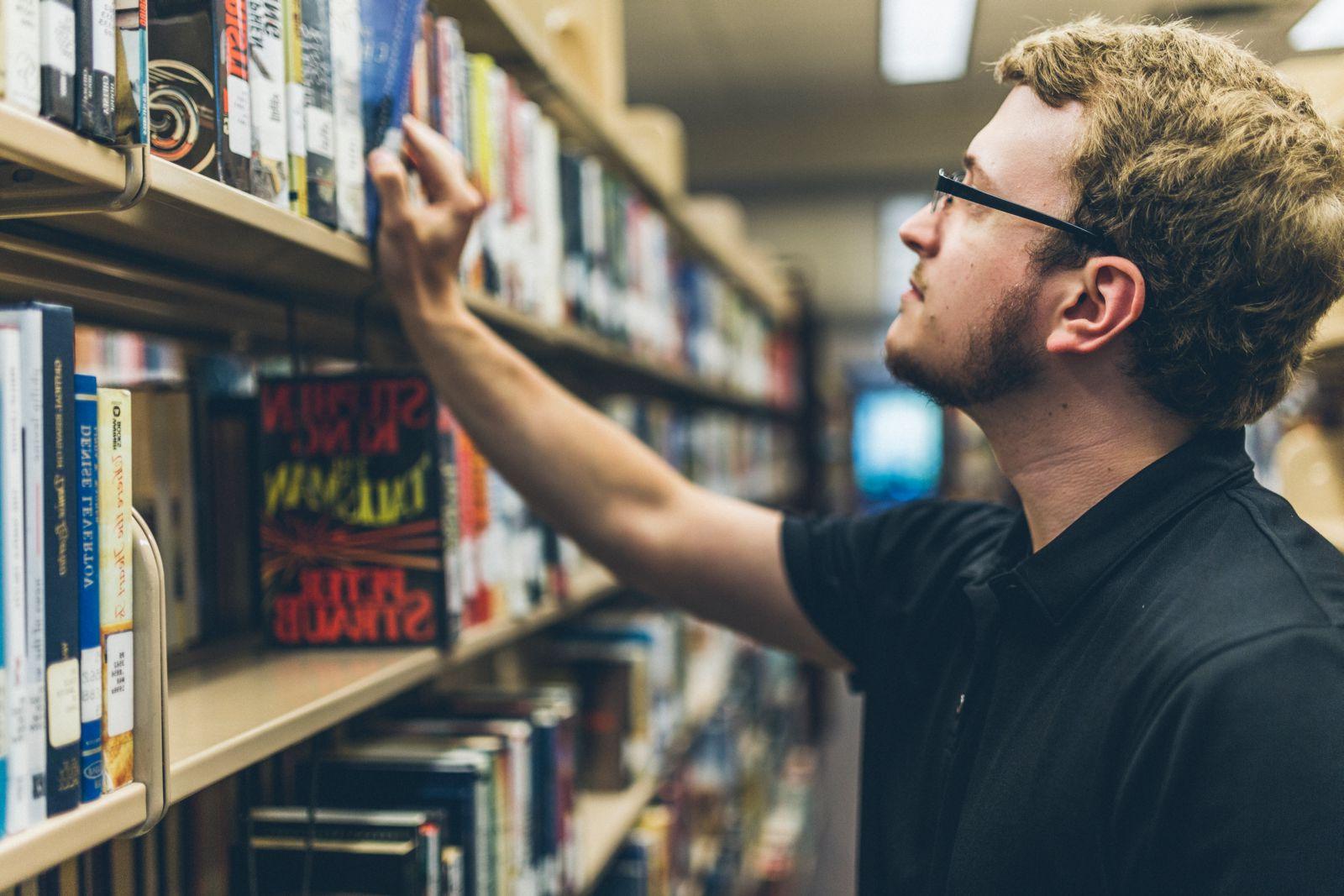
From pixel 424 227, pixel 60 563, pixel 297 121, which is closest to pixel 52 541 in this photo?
pixel 60 563

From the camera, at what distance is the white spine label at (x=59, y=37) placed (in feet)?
2.01

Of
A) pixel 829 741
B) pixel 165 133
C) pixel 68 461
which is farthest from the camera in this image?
pixel 829 741

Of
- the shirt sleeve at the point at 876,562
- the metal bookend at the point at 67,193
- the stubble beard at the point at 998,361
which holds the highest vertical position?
the metal bookend at the point at 67,193

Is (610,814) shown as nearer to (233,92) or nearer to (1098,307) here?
(1098,307)

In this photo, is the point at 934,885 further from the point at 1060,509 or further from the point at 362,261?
the point at 362,261

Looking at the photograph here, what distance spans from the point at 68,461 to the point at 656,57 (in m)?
4.24

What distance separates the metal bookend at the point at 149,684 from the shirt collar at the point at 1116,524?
750 millimetres

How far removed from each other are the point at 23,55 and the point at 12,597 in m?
0.31

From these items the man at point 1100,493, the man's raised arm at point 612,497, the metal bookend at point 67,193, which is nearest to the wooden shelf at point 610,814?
the man's raised arm at point 612,497

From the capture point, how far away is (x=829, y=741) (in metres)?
5.68

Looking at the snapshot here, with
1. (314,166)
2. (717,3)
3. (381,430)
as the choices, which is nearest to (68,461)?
(314,166)

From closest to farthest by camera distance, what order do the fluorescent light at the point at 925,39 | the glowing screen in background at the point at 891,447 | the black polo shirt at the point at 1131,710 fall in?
the black polo shirt at the point at 1131,710, the fluorescent light at the point at 925,39, the glowing screen in background at the point at 891,447

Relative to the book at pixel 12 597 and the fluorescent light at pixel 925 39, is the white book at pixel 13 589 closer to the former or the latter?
the book at pixel 12 597

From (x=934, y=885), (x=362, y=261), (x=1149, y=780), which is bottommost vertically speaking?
(x=934, y=885)
